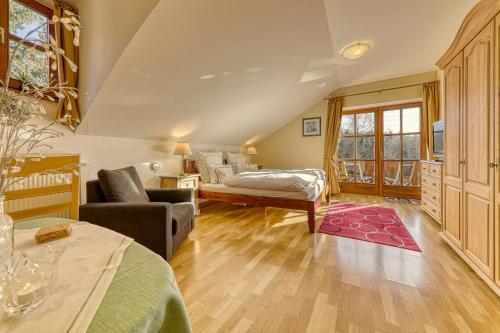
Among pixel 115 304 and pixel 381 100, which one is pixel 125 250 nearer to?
pixel 115 304

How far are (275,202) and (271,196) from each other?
10 cm

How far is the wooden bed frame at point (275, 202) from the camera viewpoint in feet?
8.42

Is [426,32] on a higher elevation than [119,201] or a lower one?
higher

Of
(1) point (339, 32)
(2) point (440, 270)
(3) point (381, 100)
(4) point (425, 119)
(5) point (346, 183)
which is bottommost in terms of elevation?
(2) point (440, 270)

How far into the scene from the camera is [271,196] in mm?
2863

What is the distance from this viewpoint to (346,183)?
502 centimetres

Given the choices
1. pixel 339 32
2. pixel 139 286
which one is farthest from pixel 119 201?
pixel 339 32

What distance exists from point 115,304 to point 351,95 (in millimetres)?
5420

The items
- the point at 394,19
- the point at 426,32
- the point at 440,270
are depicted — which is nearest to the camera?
the point at 440,270

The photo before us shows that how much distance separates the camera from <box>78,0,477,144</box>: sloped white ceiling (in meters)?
1.87

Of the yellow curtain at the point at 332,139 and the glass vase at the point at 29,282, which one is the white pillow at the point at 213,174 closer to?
the yellow curtain at the point at 332,139

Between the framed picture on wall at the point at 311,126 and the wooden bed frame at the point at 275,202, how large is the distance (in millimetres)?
2613

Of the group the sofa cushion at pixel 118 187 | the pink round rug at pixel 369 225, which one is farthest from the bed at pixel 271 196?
the sofa cushion at pixel 118 187

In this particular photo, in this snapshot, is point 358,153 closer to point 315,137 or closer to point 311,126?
point 315,137
